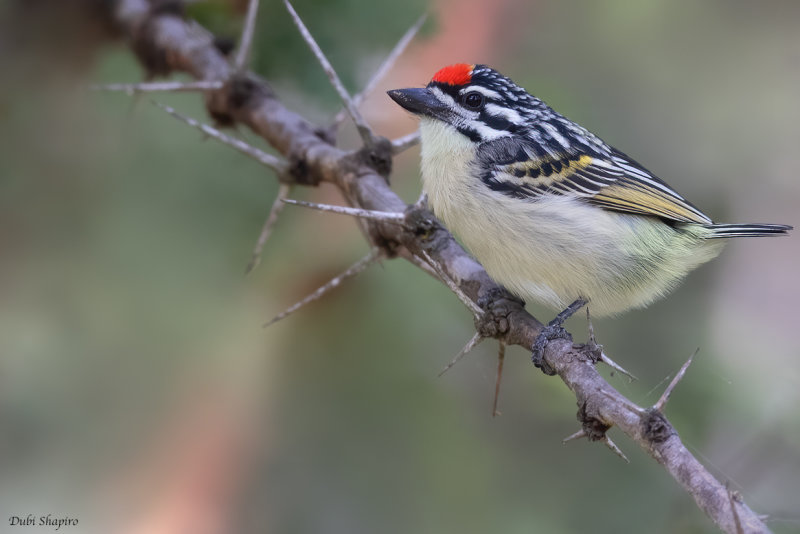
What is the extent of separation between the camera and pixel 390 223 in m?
3.04

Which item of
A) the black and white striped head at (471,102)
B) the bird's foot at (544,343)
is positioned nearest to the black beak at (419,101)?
the black and white striped head at (471,102)

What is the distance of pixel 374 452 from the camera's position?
4.08m

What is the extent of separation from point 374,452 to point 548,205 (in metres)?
1.62

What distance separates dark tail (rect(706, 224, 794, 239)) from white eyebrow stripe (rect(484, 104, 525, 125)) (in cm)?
106

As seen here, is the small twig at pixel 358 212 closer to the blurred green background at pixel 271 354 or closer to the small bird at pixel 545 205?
the small bird at pixel 545 205

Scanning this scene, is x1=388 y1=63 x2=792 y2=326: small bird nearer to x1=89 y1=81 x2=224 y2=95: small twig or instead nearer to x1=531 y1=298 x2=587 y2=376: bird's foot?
x1=531 y1=298 x2=587 y2=376: bird's foot

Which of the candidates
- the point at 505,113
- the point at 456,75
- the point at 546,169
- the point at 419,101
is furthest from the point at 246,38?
the point at 546,169

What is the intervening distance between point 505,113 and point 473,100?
0.19 m

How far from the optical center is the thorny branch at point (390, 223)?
183cm

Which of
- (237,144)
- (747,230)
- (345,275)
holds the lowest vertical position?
(747,230)

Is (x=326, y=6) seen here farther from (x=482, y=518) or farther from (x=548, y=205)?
(x=482, y=518)

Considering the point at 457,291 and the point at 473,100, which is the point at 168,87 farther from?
the point at 457,291

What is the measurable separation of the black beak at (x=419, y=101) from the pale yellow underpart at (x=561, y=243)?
218mm

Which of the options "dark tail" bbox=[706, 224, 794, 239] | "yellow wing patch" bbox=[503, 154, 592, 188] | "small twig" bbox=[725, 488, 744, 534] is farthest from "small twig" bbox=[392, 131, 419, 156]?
"small twig" bbox=[725, 488, 744, 534]
